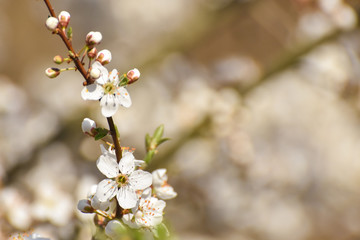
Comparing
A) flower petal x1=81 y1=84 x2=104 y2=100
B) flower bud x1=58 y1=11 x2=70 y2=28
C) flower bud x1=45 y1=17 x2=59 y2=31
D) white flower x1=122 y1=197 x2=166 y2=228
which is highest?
flower bud x1=58 y1=11 x2=70 y2=28

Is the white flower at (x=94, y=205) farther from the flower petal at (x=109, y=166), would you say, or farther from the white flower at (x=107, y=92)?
the white flower at (x=107, y=92)

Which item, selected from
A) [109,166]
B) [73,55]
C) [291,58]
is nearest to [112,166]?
[109,166]

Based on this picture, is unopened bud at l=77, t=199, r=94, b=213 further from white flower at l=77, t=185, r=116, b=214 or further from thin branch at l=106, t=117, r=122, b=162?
thin branch at l=106, t=117, r=122, b=162

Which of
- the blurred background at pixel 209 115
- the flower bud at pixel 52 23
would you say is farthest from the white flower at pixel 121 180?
the blurred background at pixel 209 115

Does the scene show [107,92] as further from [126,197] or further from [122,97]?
[126,197]

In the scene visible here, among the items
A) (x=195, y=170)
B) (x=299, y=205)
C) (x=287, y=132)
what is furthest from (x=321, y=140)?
(x=195, y=170)

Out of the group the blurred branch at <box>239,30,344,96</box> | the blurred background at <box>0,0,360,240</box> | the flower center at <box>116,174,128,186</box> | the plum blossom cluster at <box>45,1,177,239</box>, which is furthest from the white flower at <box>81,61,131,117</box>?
the blurred branch at <box>239,30,344,96</box>
